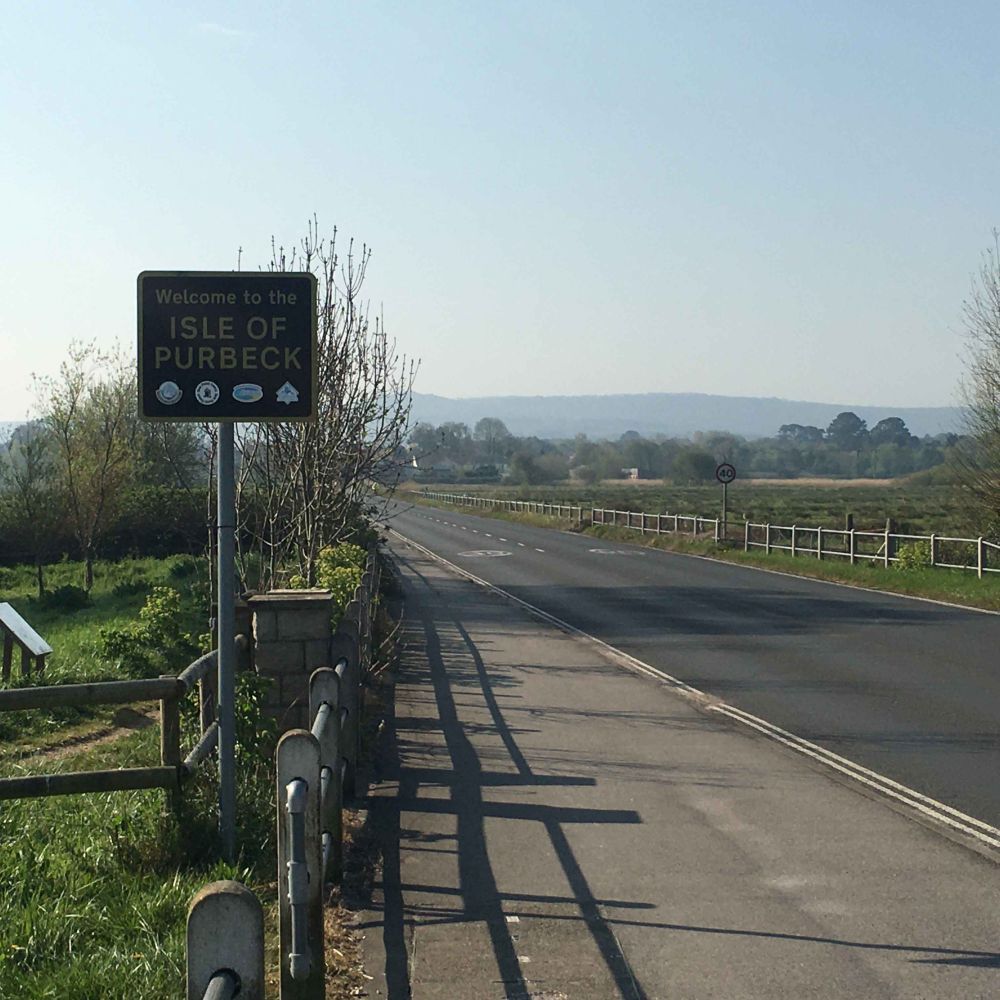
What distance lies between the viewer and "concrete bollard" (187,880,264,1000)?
343cm

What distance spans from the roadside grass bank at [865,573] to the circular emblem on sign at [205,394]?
1993 centimetres

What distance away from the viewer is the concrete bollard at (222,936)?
3428 mm

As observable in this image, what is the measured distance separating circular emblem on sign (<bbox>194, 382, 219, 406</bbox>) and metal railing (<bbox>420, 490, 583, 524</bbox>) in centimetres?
5463

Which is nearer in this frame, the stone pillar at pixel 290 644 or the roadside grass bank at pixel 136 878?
the roadside grass bank at pixel 136 878

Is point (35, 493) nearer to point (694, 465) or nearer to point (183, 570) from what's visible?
point (183, 570)

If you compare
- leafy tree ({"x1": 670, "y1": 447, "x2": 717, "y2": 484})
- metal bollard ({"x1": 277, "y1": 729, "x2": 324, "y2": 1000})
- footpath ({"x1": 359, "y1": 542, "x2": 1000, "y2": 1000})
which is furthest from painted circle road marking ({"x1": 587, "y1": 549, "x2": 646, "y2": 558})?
leafy tree ({"x1": 670, "y1": 447, "x2": 717, "y2": 484})

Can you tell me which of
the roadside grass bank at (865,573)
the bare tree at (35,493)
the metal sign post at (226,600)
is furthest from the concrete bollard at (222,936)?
the bare tree at (35,493)

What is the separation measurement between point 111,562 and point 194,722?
26723 millimetres

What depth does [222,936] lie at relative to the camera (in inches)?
136

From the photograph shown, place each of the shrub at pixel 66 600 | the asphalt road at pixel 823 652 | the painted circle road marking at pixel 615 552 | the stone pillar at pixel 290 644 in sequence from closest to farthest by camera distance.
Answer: the stone pillar at pixel 290 644 < the asphalt road at pixel 823 652 < the shrub at pixel 66 600 < the painted circle road marking at pixel 615 552

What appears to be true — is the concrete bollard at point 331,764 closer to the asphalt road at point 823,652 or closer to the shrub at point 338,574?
the asphalt road at point 823,652

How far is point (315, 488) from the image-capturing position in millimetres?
15156

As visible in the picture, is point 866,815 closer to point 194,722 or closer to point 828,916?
point 828,916

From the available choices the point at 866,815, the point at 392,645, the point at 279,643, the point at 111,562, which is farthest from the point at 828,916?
the point at 111,562
